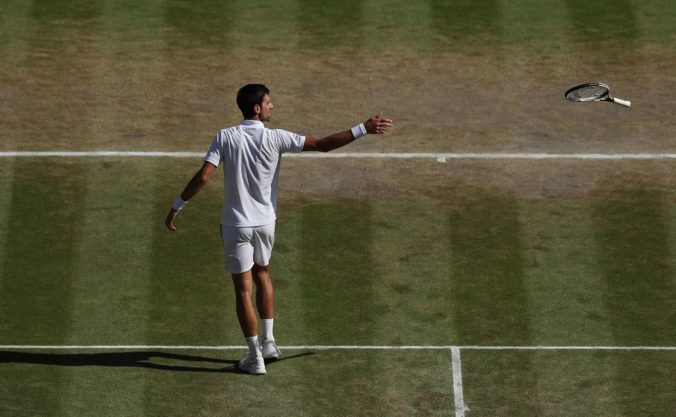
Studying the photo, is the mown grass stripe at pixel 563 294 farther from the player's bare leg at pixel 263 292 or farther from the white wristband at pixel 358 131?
the white wristband at pixel 358 131

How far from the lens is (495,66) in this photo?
67.7ft

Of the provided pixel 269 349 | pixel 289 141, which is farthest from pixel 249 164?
pixel 269 349

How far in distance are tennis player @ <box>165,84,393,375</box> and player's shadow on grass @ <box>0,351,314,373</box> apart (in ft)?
1.60

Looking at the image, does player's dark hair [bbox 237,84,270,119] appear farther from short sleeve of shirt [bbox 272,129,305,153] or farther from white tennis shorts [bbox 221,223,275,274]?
white tennis shorts [bbox 221,223,275,274]

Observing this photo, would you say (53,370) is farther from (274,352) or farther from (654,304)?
(654,304)

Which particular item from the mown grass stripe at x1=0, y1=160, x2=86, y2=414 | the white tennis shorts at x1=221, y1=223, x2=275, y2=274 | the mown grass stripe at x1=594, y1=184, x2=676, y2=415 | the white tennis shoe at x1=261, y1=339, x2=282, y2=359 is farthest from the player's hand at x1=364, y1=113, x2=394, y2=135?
the mown grass stripe at x1=0, y1=160, x2=86, y2=414

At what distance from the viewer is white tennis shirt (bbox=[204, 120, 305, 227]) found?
46.8 feet

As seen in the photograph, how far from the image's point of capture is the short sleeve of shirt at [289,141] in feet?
47.0

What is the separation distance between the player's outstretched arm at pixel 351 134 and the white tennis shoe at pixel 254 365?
6.41ft

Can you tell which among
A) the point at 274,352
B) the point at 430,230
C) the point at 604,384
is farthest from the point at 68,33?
the point at 604,384

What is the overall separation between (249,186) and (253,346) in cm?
144

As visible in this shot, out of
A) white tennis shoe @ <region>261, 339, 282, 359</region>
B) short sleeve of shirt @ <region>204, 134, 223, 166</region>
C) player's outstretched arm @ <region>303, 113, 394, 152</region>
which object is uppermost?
player's outstretched arm @ <region>303, 113, 394, 152</region>

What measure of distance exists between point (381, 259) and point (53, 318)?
343cm

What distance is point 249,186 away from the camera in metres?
14.3
